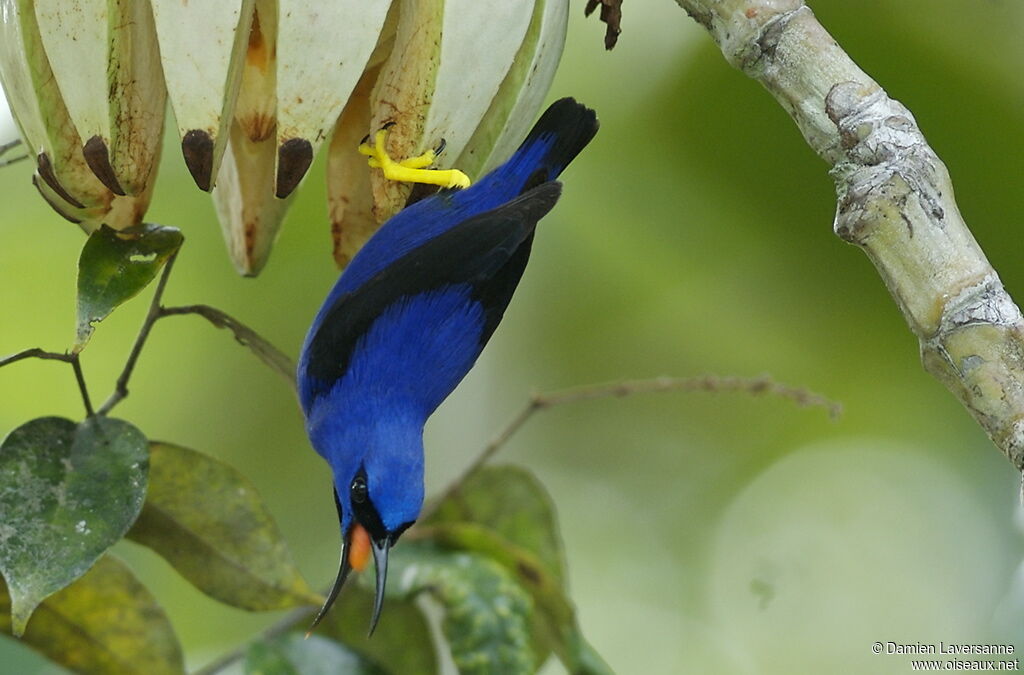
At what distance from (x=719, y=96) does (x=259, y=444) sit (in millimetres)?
1413

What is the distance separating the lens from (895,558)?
3.40 m

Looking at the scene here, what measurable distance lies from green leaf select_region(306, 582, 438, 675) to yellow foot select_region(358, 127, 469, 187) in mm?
691

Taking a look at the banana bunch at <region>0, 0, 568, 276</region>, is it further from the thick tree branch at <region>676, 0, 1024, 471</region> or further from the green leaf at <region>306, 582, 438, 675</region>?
the green leaf at <region>306, 582, 438, 675</region>

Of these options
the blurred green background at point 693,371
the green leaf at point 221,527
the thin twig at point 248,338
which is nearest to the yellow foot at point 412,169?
the thin twig at point 248,338

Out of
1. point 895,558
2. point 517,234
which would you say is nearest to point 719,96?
point 517,234

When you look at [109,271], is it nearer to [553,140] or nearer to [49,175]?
[49,175]

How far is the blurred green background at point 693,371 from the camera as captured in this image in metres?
2.34

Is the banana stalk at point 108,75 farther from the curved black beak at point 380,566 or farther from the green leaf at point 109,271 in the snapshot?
the curved black beak at point 380,566

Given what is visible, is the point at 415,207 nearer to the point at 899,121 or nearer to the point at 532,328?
the point at 899,121

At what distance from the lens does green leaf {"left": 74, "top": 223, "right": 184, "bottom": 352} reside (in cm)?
122

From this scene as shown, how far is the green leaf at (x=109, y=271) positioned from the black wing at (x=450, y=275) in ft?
1.61

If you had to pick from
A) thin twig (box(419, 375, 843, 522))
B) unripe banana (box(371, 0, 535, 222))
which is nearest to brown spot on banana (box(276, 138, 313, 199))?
unripe banana (box(371, 0, 535, 222))

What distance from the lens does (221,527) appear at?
144cm

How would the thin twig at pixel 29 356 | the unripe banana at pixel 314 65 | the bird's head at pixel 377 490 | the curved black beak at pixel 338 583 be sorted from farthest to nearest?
the bird's head at pixel 377 490 → the curved black beak at pixel 338 583 → the thin twig at pixel 29 356 → the unripe banana at pixel 314 65
